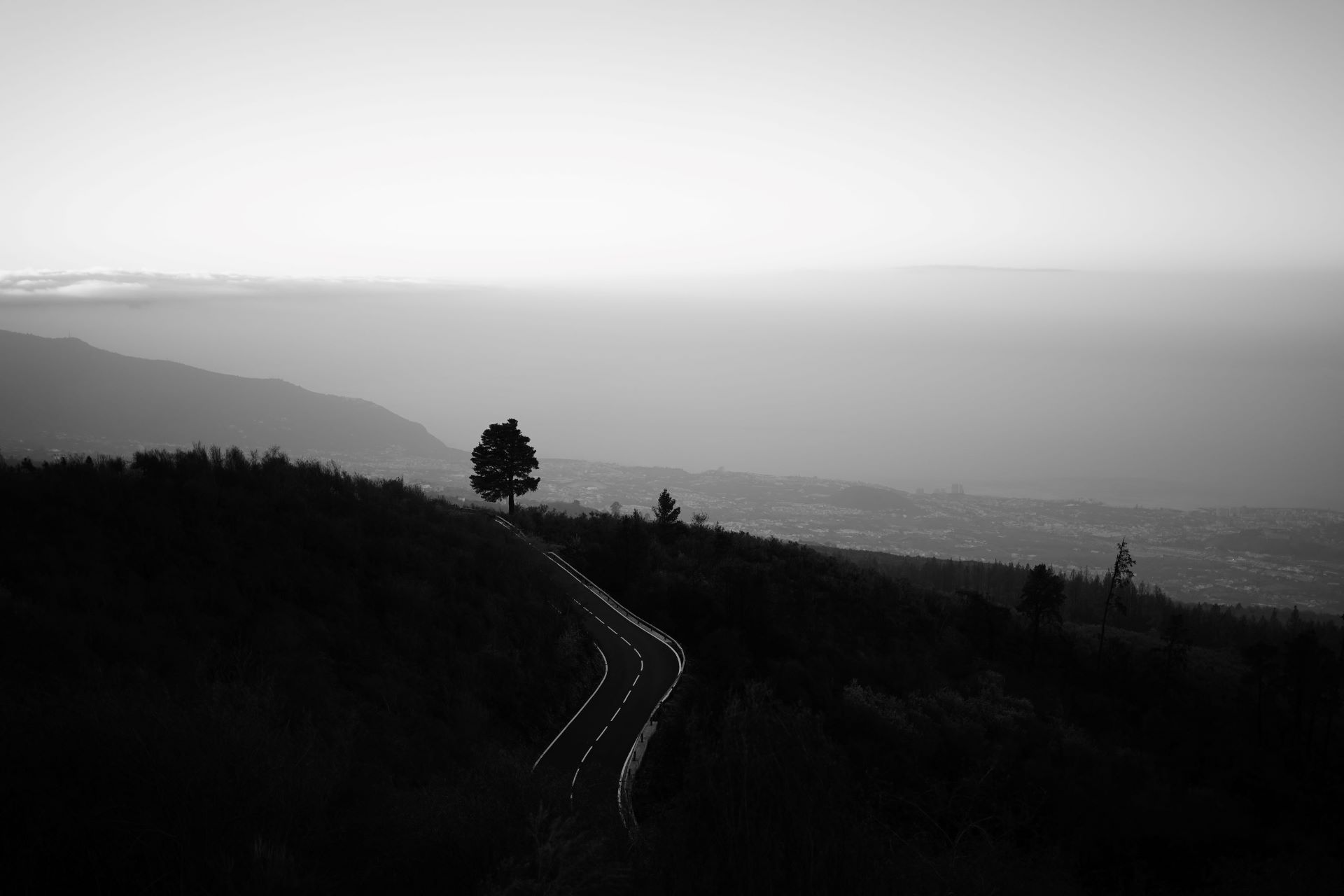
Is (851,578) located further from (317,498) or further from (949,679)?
(317,498)

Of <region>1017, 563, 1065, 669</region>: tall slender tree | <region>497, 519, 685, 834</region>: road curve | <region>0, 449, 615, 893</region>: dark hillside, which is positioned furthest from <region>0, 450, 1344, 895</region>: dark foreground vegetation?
<region>1017, 563, 1065, 669</region>: tall slender tree

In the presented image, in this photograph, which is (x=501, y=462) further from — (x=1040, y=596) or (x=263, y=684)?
(x=1040, y=596)

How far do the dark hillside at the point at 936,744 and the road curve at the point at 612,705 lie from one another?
34.9 inches

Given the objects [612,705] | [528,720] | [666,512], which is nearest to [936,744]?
[612,705]

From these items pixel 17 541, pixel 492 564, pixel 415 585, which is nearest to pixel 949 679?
pixel 492 564

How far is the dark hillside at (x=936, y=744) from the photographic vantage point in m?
8.72

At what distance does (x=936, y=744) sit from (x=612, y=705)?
11.9 metres

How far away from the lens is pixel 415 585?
24.2 m

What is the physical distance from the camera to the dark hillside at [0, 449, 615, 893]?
9.23 metres

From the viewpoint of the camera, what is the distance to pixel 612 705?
23.0 m

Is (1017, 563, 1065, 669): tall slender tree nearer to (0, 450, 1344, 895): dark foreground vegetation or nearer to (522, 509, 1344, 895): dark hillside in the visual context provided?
(0, 450, 1344, 895): dark foreground vegetation

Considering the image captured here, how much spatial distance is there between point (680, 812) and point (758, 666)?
2040 cm

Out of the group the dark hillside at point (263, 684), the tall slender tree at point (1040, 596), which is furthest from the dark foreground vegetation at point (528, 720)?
the tall slender tree at point (1040, 596)

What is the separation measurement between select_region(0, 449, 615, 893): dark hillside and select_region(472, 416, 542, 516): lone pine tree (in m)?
13.9
